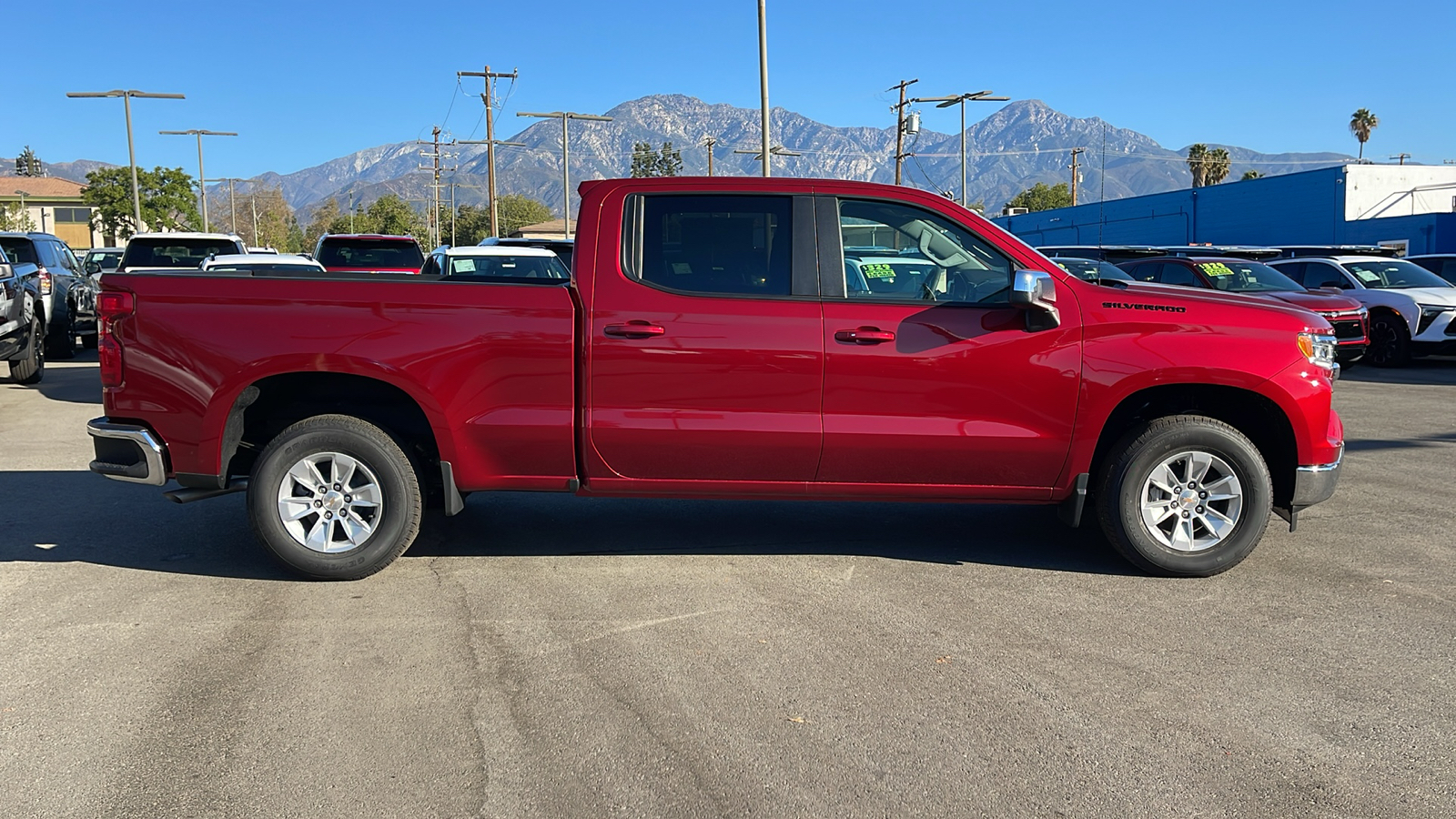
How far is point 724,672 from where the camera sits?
173 inches

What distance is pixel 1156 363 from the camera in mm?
5445

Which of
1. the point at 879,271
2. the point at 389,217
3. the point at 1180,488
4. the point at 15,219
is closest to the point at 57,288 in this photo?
the point at 879,271

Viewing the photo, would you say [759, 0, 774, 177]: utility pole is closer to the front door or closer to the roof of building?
the front door

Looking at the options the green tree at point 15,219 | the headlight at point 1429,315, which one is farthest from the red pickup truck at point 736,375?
the green tree at point 15,219

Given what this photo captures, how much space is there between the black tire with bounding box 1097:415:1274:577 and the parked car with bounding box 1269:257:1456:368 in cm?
1357

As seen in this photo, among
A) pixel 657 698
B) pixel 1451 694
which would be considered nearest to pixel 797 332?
pixel 657 698

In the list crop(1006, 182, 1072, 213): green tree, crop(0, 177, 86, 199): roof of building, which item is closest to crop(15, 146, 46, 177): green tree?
crop(0, 177, 86, 199): roof of building

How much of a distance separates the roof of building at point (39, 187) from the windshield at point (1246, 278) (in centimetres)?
9183

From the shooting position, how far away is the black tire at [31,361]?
1333cm

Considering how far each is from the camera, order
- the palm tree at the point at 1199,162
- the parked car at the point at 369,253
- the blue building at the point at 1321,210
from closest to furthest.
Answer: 1. the parked car at the point at 369,253
2. the blue building at the point at 1321,210
3. the palm tree at the point at 1199,162

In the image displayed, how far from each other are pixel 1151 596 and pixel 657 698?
103 inches

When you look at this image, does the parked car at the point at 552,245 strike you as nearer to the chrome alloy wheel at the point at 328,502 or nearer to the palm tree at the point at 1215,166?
the chrome alloy wheel at the point at 328,502

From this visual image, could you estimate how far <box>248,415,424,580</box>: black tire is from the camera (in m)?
5.45

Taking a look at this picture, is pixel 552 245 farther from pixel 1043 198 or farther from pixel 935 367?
pixel 1043 198
